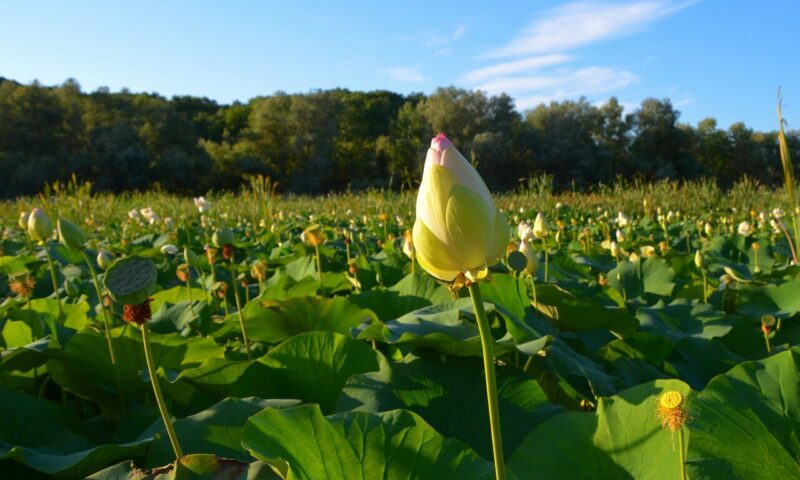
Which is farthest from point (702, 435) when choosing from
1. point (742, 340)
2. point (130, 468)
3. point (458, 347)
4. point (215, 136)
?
point (215, 136)

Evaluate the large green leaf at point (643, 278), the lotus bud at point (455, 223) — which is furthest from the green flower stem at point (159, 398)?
the large green leaf at point (643, 278)

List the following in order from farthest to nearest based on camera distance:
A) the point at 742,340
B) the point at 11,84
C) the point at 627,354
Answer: the point at 11,84 → the point at 742,340 → the point at 627,354

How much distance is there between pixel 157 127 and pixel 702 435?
26523 millimetres

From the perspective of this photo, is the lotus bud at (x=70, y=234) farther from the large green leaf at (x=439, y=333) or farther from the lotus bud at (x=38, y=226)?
the large green leaf at (x=439, y=333)

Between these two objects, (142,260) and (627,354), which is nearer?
(142,260)

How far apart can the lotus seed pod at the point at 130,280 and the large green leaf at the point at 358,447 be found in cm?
15

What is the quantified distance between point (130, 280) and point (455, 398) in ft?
1.29

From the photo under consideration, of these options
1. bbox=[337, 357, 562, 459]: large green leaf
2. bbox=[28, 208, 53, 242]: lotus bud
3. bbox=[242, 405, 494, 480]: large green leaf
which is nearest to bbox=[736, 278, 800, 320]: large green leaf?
bbox=[337, 357, 562, 459]: large green leaf

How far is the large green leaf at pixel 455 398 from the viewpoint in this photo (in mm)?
702

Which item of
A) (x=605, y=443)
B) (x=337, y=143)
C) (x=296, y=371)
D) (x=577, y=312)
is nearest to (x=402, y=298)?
(x=577, y=312)

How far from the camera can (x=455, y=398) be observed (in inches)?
28.6

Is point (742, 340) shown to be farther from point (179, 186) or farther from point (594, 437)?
point (179, 186)

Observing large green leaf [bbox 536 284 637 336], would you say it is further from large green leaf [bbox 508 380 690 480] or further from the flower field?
large green leaf [bbox 508 380 690 480]

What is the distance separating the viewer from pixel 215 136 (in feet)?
110
